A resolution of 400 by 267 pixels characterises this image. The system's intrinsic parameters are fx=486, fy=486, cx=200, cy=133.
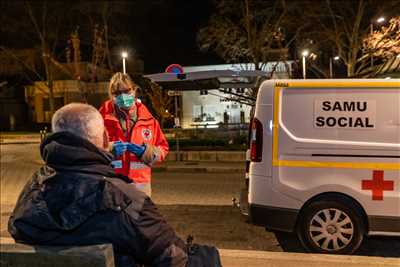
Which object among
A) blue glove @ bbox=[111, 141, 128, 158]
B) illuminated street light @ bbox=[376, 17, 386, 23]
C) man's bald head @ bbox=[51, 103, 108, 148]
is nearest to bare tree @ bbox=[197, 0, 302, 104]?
illuminated street light @ bbox=[376, 17, 386, 23]

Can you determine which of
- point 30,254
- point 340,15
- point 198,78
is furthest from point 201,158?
point 30,254

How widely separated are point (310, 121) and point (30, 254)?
376 centimetres

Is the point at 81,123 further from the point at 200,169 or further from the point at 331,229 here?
the point at 200,169

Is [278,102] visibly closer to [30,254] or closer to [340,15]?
[30,254]

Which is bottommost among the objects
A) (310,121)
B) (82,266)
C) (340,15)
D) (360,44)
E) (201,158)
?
(201,158)

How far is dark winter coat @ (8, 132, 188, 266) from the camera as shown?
2.18 meters

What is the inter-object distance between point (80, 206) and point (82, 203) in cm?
2

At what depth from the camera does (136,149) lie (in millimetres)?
3996

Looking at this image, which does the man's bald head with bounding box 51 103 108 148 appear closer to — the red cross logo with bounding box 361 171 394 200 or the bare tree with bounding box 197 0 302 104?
the red cross logo with bounding box 361 171 394 200

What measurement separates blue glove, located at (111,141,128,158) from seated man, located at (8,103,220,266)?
1505 mm

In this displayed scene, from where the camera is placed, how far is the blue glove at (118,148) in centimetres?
387

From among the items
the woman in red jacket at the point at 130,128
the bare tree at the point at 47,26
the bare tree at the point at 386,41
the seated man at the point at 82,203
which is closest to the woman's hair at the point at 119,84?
the woman in red jacket at the point at 130,128

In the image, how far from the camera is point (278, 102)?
17.5 ft

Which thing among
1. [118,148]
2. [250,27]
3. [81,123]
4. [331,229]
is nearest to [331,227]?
[331,229]
